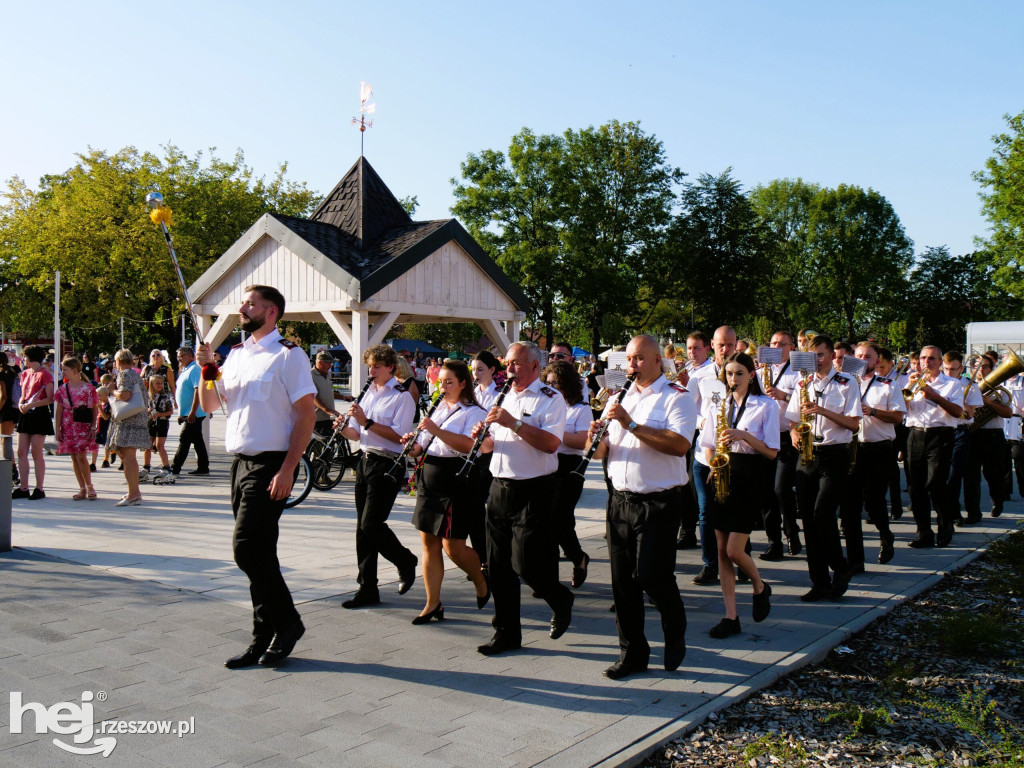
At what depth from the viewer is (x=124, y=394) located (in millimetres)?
10109

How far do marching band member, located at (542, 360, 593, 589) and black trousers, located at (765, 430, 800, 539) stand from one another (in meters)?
2.03

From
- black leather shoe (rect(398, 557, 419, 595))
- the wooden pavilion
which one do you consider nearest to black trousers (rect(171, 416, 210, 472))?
the wooden pavilion

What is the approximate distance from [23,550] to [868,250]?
63.6m

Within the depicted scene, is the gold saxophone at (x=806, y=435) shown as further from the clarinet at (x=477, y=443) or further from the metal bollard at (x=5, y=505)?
the metal bollard at (x=5, y=505)

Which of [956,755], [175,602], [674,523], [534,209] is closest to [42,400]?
[175,602]

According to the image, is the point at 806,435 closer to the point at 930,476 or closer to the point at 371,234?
the point at 930,476

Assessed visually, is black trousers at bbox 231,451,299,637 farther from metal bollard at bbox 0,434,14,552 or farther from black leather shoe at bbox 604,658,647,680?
metal bollard at bbox 0,434,14,552

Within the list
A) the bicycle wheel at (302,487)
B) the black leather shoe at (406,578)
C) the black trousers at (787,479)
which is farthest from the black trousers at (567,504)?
the bicycle wheel at (302,487)

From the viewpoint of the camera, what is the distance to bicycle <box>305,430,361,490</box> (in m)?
10.9

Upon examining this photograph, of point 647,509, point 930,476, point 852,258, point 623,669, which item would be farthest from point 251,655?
point 852,258

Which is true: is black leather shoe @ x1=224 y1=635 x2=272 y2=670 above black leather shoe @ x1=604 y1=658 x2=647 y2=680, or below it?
above

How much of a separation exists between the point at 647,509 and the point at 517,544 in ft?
2.66

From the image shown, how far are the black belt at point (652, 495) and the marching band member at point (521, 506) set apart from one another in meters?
0.51

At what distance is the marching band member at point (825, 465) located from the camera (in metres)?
6.21
